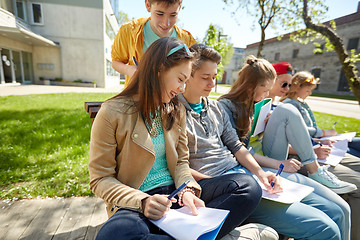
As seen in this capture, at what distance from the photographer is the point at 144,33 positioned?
7.38ft

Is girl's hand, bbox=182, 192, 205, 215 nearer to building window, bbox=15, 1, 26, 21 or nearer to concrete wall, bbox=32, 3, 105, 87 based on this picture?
concrete wall, bbox=32, 3, 105, 87

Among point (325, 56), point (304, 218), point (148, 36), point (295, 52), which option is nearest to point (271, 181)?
point (304, 218)

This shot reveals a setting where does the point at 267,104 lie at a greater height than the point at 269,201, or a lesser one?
greater

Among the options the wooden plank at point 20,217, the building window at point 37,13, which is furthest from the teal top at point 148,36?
the building window at point 37,13

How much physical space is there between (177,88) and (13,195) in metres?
2.30

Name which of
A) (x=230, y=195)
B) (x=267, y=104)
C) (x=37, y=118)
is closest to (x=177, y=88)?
(x=230, y=195)

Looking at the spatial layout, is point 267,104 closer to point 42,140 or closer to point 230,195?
point 230,195

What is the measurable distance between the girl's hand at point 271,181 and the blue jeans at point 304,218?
0.31 ft

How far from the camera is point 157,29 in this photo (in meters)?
2.09

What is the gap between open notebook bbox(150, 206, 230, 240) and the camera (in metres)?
1.03

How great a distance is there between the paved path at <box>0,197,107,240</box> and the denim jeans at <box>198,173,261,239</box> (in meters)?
1.20

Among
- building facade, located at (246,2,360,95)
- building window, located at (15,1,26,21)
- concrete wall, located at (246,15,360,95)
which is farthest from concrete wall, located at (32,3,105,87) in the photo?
concrete wall, located at (246,15,360,95)

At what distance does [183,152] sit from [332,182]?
4.85 feet

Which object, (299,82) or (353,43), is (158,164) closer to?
(299,82)
